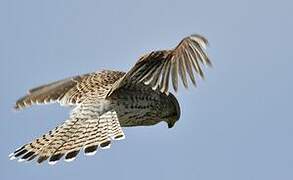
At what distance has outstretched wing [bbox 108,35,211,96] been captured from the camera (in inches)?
503

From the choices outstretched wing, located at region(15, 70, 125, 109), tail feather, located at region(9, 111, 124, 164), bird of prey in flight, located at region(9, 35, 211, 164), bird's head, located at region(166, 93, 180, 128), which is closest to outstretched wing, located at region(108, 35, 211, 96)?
bird of prey in flight, located at region(9, 35, 211, 164)

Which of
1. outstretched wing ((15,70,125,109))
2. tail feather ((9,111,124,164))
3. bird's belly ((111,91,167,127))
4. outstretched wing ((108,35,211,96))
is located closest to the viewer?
outstretched wing ((108,35,211,96))

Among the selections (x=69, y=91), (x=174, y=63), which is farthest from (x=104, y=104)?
(x=174, y=63)

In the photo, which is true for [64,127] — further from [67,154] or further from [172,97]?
[172,97]

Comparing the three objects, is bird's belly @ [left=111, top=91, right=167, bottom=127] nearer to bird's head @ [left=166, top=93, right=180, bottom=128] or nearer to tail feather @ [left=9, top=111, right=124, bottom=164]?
tail feather @ [left=9, top=111, right=124, bottom=164]

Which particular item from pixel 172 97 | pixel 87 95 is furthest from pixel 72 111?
pixel 172 97

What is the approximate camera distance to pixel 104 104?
14.9 metres

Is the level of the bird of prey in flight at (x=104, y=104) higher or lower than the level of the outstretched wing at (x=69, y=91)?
lower

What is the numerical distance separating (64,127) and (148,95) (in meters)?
1.20

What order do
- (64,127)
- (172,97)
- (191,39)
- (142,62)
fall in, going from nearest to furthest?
(191,39) < (142,62) < (64,127) < (172,97)

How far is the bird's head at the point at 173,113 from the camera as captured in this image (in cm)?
1583

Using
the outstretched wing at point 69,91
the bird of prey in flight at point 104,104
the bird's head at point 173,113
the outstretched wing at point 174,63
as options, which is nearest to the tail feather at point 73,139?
the bird of prey in flight at point 104,104

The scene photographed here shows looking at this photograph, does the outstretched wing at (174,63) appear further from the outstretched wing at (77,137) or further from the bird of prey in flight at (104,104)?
the outstretched wing at (77,137)

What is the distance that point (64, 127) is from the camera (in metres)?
14.8
